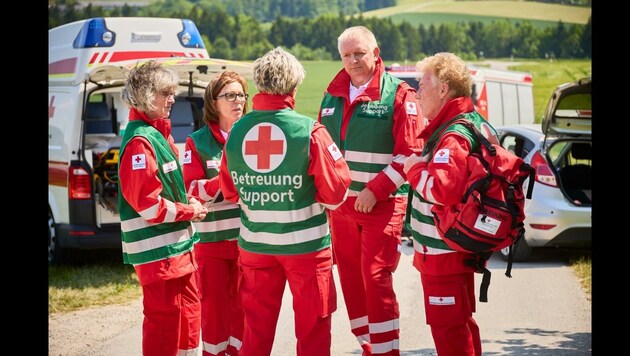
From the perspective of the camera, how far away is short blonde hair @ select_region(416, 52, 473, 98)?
4.86m

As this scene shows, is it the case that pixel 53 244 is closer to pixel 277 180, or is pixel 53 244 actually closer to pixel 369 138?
pixel 369 138

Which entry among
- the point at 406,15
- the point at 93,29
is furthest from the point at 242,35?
the point at 93,29

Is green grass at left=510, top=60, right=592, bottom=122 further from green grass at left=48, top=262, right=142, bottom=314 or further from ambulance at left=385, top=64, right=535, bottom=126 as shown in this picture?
green grass at left=48, top=262, right=142, bottom=314

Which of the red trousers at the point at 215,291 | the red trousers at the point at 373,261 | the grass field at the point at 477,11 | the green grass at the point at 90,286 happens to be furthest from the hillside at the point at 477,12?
the red trousers at the point at 215,291

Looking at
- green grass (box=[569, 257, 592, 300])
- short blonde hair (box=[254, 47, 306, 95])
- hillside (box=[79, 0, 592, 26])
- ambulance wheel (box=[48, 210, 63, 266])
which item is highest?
hillside (box=[79, 0, 592, 26])

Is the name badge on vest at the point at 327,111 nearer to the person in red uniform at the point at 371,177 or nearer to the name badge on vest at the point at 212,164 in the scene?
the person in red uniform at the point at 371,177

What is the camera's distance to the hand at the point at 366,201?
547 centimetres

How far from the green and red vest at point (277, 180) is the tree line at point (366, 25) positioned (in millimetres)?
31061

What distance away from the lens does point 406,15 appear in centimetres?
4062

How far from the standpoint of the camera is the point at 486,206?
459cm

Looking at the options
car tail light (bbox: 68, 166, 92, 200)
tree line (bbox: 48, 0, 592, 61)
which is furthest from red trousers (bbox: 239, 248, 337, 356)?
tree line (bbox: 48, 0, 592, 61)

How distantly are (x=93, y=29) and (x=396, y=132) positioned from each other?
581 centimetres

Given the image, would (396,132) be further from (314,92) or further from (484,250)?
(314,92)

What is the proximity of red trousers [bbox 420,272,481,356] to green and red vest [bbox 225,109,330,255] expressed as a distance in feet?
2.05
